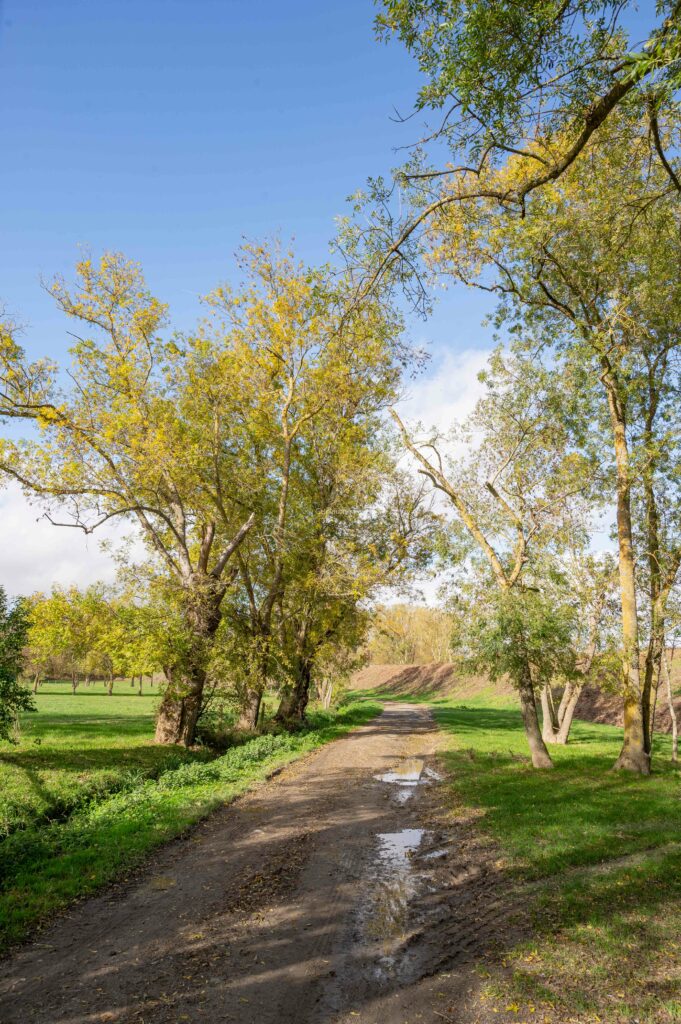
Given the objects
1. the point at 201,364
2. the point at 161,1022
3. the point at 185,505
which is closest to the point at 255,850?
the point at 161,1022

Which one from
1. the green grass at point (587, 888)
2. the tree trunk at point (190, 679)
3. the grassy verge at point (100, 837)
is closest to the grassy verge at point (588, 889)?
the green grass at point (587, 888)

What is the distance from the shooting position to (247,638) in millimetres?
25328

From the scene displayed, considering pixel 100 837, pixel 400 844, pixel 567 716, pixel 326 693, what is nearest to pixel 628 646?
pixel 400 844

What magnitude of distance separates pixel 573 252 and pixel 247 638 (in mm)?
19277

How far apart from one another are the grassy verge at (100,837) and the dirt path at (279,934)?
0.42 m

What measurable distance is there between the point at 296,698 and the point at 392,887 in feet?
66.8

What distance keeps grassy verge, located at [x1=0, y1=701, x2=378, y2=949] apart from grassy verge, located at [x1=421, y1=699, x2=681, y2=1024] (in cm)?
561

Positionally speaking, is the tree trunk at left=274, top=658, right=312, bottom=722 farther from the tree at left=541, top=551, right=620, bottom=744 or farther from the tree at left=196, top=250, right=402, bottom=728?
→ the tree at left=541, top=551, right=620, bottom=744

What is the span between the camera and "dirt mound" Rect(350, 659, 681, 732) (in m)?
37.7

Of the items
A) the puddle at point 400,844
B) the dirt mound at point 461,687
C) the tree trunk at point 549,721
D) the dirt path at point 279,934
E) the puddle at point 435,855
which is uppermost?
the dirt path at point 279,934

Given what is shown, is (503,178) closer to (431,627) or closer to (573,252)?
(573,252)

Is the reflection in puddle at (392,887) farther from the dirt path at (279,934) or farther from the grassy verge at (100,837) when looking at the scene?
the grassy verge at (100,837)

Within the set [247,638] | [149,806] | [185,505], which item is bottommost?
[149,806]

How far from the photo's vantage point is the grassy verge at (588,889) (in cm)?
517
